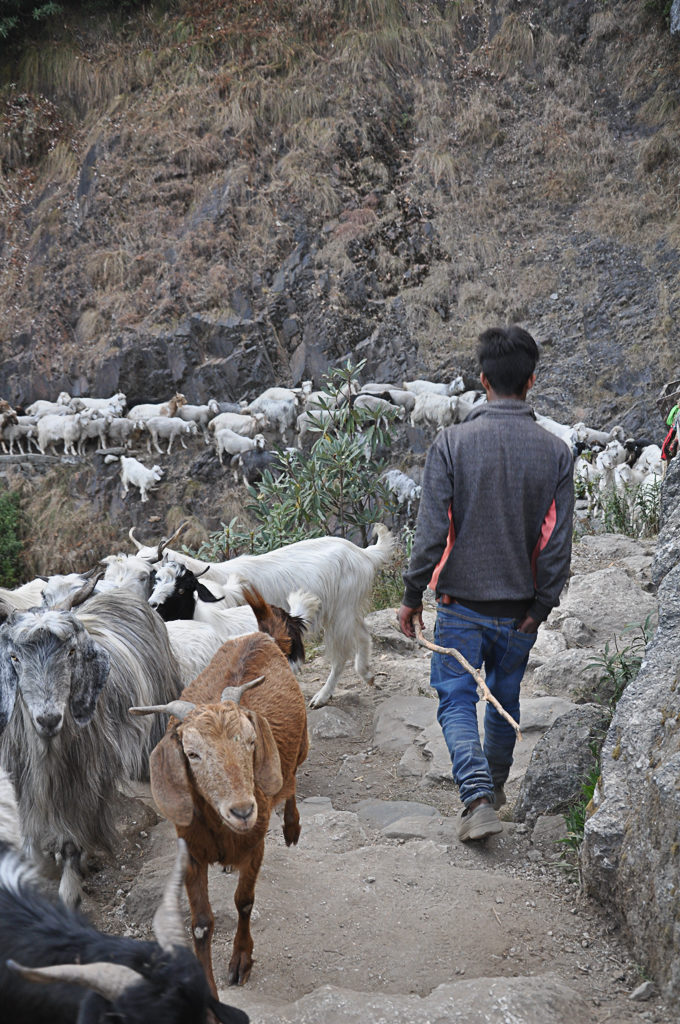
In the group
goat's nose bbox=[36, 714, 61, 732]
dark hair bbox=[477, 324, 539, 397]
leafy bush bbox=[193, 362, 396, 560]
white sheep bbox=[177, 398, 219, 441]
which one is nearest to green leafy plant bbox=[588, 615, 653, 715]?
dark hair bbox=[477, 324, 539, 397]

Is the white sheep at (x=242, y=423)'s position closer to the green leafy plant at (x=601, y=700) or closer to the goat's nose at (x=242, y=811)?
Result: the green leafy plant at (x=601, y=700)

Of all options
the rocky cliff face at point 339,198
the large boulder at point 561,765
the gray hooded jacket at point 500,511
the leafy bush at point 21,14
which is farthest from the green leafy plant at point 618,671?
the leafy bush at point 21,14

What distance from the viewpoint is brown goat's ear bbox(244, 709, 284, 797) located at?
2666mm

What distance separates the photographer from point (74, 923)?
196 centimetres

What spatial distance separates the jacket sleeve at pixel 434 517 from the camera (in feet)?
11.3

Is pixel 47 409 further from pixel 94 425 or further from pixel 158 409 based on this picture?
pixel 158 409

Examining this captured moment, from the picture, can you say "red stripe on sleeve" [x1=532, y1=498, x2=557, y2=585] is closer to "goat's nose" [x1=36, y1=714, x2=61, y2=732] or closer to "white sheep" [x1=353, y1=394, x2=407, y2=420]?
"goat's nose" [x1=36, y1=714, x2=61, y2=732]

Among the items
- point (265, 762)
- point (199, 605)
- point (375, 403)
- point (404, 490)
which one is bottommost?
point (404, 490)

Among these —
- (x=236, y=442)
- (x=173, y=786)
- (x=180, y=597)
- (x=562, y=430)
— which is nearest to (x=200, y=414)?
(x=236, y=442)

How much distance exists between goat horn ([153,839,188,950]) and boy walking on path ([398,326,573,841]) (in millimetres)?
1758

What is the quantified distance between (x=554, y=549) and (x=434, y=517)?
51cm

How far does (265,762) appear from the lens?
2699mm

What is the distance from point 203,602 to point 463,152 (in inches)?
665

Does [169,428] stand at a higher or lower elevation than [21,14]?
lower
